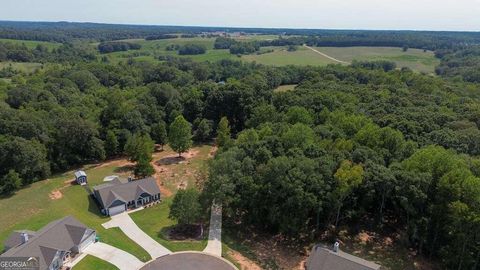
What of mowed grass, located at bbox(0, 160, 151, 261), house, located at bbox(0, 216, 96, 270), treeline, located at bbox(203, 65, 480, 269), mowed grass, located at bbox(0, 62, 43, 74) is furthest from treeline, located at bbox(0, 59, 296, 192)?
mowed grass, located at bbox(0, 62, 43, 74)

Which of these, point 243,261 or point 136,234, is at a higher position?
point 243,261

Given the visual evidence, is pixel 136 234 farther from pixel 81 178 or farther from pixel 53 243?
pixel 81 178

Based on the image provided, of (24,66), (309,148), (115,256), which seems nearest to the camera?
(115,256)

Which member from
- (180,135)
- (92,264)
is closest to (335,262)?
(92,264)

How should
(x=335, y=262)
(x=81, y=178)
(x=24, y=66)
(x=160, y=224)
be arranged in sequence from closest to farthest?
(x=335, y=262)
(x=160, y=224)
(x=81, y=178)
(x=24, y=66)

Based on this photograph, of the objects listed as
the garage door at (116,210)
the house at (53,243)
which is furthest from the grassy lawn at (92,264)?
the garage door at (116,210)

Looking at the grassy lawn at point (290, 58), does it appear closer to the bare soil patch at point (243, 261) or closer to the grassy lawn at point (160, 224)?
the grassy lawn at point (160, 224)

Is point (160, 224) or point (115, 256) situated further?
point (160, 224)
